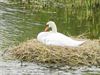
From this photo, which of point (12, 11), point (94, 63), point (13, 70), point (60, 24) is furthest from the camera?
point (12, 11)

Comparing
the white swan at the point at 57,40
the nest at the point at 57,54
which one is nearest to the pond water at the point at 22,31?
the nest at the point at 57,54

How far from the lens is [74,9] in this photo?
2444cm

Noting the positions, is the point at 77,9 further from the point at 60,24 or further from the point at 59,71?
the point at 59,71

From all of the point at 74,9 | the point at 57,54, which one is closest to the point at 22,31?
the point at 57,54

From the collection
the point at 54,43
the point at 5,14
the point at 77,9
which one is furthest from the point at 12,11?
the point at 54,43

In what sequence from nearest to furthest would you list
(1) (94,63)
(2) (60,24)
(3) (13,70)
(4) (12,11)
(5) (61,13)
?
1. (3) (13,70)
2. (1) (94,63)
3. (2) (60,24)
4. (4) (12,11)
5. (5) (61,13)

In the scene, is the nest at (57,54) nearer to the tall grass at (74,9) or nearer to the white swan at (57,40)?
the white swan at (57,40)

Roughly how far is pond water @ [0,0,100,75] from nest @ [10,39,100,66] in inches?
10.8

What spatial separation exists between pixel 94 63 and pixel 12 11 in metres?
9.17

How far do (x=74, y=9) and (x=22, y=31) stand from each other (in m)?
7.30

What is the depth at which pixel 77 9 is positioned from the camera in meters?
24.4

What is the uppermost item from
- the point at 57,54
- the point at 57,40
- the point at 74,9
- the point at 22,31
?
the point at 57,40

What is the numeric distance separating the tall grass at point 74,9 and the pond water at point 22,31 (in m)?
0.65

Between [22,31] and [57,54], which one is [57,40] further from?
[22,31]
